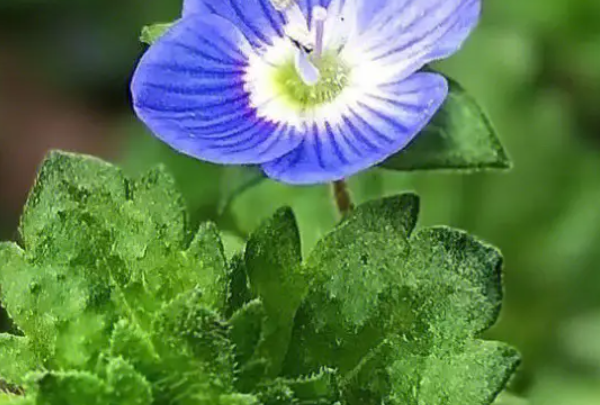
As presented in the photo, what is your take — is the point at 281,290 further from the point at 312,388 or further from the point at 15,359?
the point at 15,359

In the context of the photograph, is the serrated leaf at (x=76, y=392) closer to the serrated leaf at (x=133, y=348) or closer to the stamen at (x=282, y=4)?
the serrated leaf at (x=133, y=348)

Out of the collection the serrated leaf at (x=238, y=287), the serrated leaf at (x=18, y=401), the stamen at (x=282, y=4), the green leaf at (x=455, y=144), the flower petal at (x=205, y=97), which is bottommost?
the serrated leaf at (x=18, y=401)

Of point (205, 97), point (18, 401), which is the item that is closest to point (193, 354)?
point (18, 401)

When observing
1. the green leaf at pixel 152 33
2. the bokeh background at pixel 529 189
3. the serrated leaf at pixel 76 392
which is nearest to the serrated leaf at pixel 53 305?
the serrated leaf at pixel 76 392

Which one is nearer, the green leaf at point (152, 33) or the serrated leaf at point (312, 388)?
the serrated leaf at point (312, 388)

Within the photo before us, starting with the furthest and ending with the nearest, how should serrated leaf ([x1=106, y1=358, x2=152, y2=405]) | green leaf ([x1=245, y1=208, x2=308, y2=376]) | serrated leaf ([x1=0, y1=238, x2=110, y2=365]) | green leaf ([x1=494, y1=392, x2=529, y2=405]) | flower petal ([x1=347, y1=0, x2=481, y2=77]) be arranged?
green leaf ([x1=494, y1=392, x2=529, y2=405]), flower petal ([x1=347, y1=0, x2=481, y2=77]), green leaf ([x1=245, y1=208, x2=308, y2=376]), serrated leaf ([x1=0, y1=238, x2=110, y2=365]), serrated leaf ([x1=106, y1=358, x2=152, y2=405])

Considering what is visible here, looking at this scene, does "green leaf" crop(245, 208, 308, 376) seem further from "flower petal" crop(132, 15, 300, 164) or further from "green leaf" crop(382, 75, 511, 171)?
"green leaf" crop(382, 75, 511, 171)

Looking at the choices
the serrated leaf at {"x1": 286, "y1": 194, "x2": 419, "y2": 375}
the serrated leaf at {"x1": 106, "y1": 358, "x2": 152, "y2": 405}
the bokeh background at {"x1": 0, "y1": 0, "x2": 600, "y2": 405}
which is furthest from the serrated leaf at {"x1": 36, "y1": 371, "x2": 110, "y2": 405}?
the bokeh background at {"x1": 0, "y1": 0, "x2": 600, "y2": 405}
